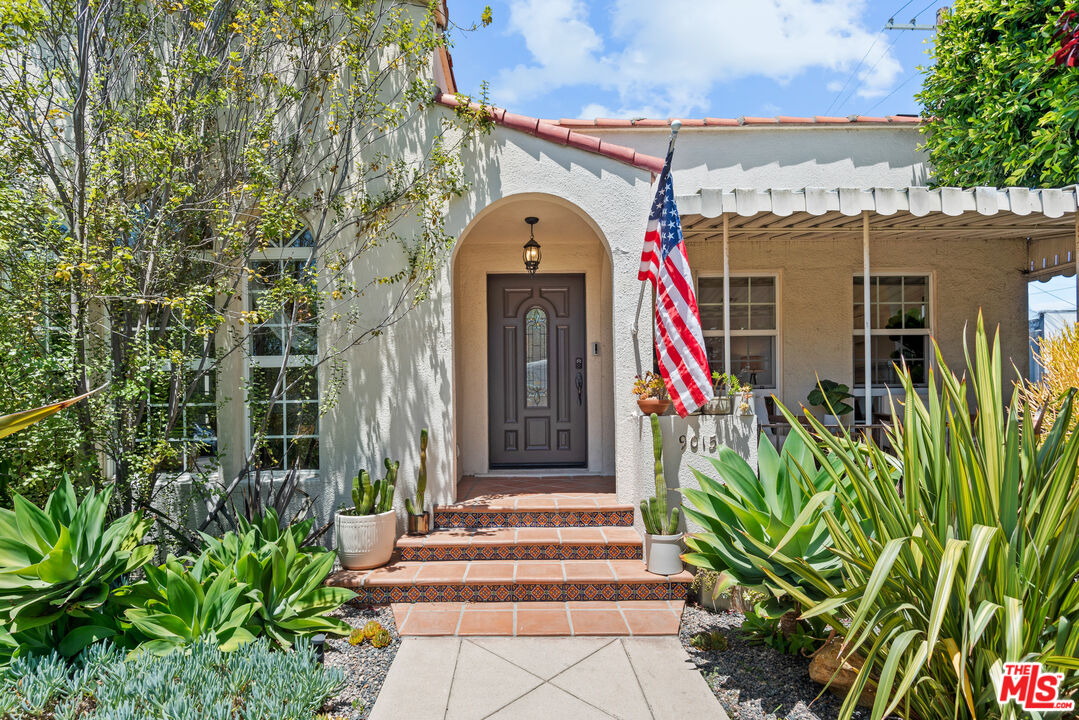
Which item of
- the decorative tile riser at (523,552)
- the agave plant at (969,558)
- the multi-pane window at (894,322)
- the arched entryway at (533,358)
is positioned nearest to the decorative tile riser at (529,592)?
the decorative tile riser at (523,552)

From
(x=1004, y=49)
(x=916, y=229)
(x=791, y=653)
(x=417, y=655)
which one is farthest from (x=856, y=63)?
(x=417, y=655)

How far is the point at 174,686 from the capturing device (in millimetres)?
2623

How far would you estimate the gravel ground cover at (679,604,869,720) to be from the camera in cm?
318

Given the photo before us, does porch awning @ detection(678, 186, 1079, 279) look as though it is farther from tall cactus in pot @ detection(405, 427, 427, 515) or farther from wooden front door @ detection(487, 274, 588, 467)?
tall cactus in pot @ detection(405, 427, 427, 515)

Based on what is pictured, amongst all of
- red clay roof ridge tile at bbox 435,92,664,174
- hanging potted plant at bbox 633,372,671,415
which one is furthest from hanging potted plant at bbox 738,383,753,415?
red clay roof ridge tile at bbox 435,92,664,174

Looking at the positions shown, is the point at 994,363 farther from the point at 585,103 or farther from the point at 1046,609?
the point at 585,103

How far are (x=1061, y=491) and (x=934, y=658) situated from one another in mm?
906

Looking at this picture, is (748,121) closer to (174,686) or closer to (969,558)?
(969,558)

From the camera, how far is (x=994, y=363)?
276 centimetres

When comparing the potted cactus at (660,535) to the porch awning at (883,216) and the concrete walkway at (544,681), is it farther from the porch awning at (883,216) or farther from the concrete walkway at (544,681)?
the porch awning at (883,216)

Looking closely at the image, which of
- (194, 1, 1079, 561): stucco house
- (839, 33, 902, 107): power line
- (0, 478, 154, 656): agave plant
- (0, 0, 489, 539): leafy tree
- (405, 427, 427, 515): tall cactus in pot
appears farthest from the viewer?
(839, 33, 902, 107): power line

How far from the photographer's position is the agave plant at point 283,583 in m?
3.58

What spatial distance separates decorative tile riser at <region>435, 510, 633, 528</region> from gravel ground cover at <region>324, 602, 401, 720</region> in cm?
110

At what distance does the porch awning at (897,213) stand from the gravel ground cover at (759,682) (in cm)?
328
